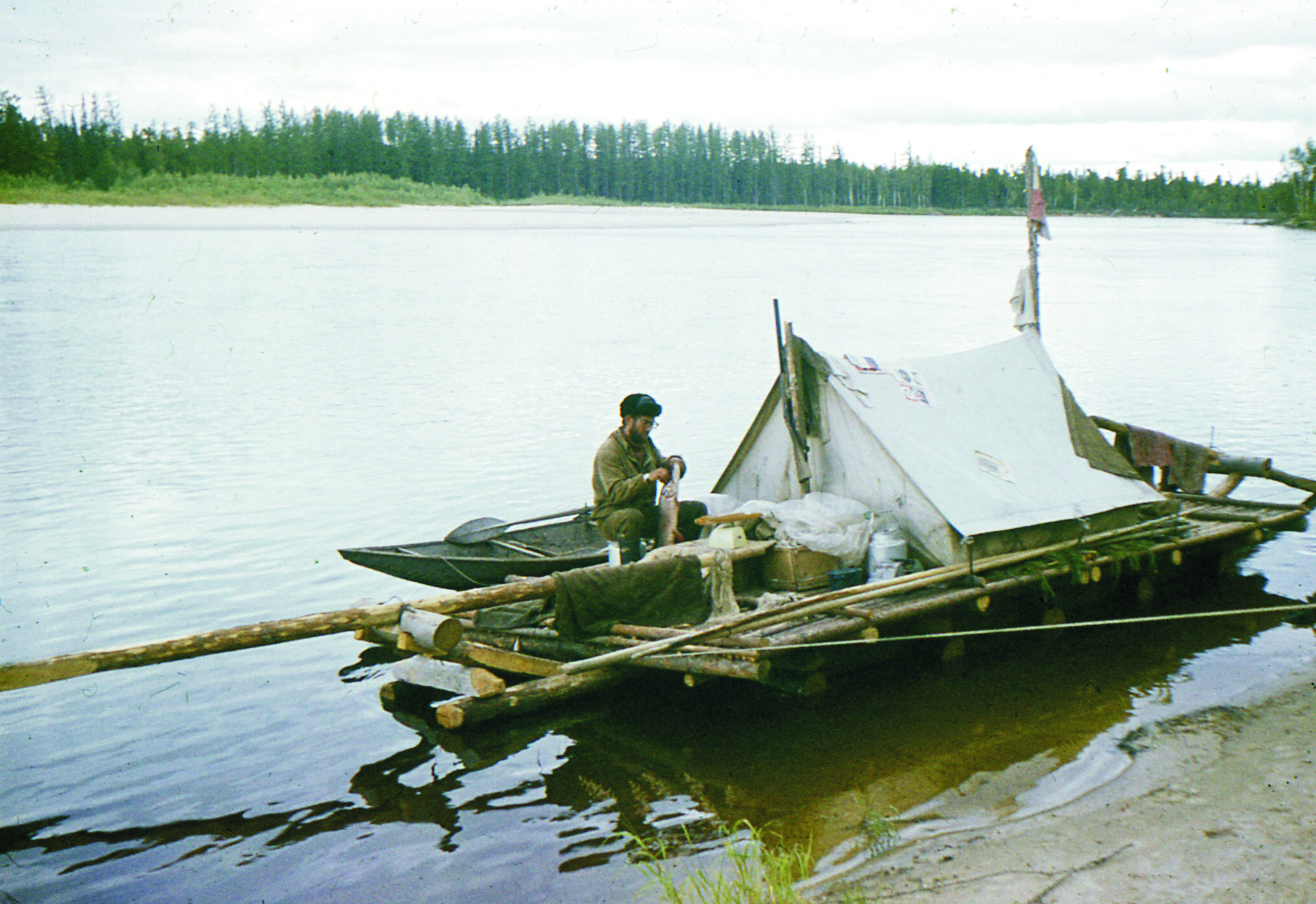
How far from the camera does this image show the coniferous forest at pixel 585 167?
59031mm

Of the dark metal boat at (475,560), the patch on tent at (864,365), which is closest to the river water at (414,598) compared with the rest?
the dark metal boat at (475,560)

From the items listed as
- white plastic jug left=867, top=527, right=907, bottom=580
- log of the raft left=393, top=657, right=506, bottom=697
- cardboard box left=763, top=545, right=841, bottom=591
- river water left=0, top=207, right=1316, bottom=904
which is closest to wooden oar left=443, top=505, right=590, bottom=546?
river water left=0, top=207, right=1316, bottom=904

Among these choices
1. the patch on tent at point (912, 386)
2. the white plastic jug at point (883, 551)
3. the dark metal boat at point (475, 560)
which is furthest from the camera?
the patch on tent at point (912, 386)

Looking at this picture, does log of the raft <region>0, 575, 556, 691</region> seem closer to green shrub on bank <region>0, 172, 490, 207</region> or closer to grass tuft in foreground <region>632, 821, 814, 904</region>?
grass tuft in foreground <region>632, 821, 814, 904</region>

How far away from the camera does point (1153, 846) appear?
5344 millimetres

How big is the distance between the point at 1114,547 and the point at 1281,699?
1748 millimetres

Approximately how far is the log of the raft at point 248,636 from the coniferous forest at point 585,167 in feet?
90.6

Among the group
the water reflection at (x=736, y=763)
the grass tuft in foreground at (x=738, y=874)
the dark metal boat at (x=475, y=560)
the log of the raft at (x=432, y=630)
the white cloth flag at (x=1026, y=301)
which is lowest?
the water reflection at (x=736, y=763)

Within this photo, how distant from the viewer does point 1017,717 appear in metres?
7.73

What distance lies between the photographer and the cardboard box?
8367 mm

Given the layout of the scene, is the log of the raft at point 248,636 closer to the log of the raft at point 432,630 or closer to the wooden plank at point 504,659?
the log of the raft at point 432,630

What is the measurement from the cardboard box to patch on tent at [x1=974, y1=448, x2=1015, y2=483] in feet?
5.56

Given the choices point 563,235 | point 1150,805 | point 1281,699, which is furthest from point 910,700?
point 563,235

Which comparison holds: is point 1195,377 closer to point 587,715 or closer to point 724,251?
point 587,715
